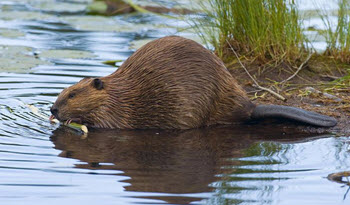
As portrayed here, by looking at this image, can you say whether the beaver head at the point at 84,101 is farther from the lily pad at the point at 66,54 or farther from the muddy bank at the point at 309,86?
the lily pad at the point at 66,54

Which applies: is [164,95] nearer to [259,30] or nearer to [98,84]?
[98,84]

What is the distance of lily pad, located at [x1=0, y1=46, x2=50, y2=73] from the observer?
5950 millimetres

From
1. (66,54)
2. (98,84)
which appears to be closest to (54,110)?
(98,84)

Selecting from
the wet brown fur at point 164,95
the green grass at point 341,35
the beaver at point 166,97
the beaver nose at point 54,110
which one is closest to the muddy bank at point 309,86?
the green grass at point 341,35

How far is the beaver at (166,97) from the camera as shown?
442 cm

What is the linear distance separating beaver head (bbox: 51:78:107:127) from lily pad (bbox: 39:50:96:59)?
186cm

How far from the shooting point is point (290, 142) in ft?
13.3

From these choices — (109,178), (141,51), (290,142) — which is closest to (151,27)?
(141,51)

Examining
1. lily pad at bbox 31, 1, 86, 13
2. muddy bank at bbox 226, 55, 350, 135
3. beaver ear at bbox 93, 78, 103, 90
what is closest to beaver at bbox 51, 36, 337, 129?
beaver ear at bbox 93, 78, 103, 90

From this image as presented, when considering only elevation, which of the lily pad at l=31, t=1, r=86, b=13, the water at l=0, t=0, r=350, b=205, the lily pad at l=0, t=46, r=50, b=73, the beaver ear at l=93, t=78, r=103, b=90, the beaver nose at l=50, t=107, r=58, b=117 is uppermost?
the lily pad at l=31, t=1, r=86, b=13

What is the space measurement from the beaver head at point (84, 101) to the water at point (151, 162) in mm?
128

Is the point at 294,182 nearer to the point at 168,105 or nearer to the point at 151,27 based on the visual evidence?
the point at 168,105

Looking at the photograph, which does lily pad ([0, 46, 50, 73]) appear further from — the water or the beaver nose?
the beaver nose

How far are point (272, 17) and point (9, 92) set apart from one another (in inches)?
77.9
